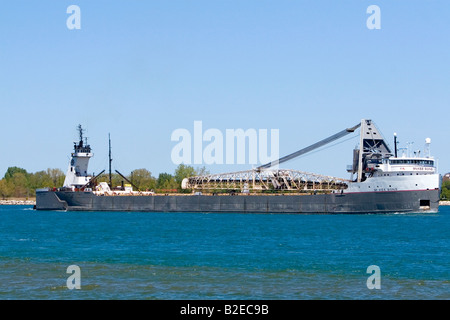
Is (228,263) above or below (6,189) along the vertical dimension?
below

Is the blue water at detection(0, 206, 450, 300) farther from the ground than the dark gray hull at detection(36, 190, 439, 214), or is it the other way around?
the dark gray hull at detection(36, 190, 439, 214)

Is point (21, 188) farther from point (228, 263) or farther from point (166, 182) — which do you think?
point (228, 263)

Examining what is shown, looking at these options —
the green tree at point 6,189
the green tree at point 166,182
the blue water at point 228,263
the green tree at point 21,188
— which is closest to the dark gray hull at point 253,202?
the blue water at point 228,263

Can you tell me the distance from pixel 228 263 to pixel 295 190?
62979 mm

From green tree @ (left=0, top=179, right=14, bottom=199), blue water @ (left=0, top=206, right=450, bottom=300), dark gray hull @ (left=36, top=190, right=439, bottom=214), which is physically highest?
green tree @ (left=0, top=179, right=14, bottom=199)

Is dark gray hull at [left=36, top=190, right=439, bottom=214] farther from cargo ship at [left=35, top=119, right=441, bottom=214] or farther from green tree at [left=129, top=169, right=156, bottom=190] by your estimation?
green tree at [left=129, top=169, right=156, bottom=190]

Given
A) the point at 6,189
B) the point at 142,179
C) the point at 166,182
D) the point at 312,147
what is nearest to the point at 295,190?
the point at 312,147

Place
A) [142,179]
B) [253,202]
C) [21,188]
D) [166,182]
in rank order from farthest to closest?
[21,188], [142,179], [166,182], [253,202]

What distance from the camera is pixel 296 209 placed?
280ft

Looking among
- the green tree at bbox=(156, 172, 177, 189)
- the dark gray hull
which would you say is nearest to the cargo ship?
the dark gray hull

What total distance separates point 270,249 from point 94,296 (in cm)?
1754

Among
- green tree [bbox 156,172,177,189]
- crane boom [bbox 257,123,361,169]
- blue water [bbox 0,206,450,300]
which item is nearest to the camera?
blue water [bbox 0,206,450,300]

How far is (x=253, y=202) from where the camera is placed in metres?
89.0

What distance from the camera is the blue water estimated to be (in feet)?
81.8
